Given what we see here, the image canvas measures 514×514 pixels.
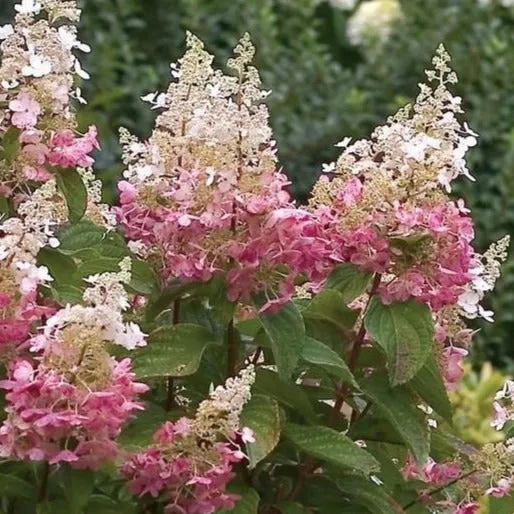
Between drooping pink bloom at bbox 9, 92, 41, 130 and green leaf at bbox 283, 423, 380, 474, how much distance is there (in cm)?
41

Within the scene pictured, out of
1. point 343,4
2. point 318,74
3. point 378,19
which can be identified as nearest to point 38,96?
point 318,74

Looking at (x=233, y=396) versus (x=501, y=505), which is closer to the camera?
(x=233, y=396)

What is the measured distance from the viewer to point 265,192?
1.44 m

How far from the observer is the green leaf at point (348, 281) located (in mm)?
1508

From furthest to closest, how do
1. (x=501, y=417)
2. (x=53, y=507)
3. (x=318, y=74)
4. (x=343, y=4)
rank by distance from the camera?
(x=343, y=4), (x=318, y=74), (x=501, y=417), (x=53, y=507)

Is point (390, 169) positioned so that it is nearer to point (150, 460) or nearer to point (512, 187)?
point (150, 460)

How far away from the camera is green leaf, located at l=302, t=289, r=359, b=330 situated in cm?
150

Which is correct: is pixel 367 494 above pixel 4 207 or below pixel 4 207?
below

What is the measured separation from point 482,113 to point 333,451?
4.34m

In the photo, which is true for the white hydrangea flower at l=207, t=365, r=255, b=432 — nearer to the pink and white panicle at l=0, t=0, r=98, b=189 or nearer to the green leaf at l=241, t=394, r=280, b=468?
the green leaf at l=241, t=394, r=280, b=468

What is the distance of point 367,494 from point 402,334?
6.6 inches

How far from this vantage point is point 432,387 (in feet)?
4.99

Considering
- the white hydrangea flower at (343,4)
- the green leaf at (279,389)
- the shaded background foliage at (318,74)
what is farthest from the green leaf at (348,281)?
the white hydrangea flower at (343,4)

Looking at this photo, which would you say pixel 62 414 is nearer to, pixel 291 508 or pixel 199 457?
pixel 199 457
